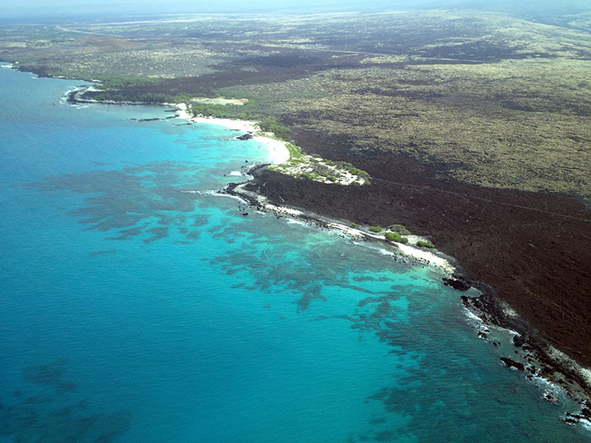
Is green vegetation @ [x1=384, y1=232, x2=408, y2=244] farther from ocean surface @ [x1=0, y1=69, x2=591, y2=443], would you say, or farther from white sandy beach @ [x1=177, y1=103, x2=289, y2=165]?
white sandy beach @ [x1=177, y1=103, x2=289, y2=165]

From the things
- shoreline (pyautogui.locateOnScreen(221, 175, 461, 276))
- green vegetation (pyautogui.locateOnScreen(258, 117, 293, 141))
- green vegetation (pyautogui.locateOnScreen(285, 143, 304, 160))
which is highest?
green vegetation (pyautogui.locateOnScreen(258, 117, 293, 141))

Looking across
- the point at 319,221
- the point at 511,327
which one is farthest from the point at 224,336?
the point at 511,327

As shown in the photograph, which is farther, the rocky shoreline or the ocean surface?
the rocky shoreline

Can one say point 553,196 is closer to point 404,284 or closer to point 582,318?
point 582,318

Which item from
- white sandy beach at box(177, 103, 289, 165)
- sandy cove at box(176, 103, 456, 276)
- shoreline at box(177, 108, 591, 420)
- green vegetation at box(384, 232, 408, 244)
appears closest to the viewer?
shoreline at box(177, 108, 591, 420)

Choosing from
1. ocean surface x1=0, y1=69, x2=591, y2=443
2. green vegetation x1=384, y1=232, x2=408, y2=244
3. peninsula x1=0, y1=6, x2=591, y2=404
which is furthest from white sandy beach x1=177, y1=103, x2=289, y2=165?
green vegetation x1=384, y1=232, x2=408, y2=244

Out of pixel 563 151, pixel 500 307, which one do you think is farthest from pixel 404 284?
pixel 563 151
